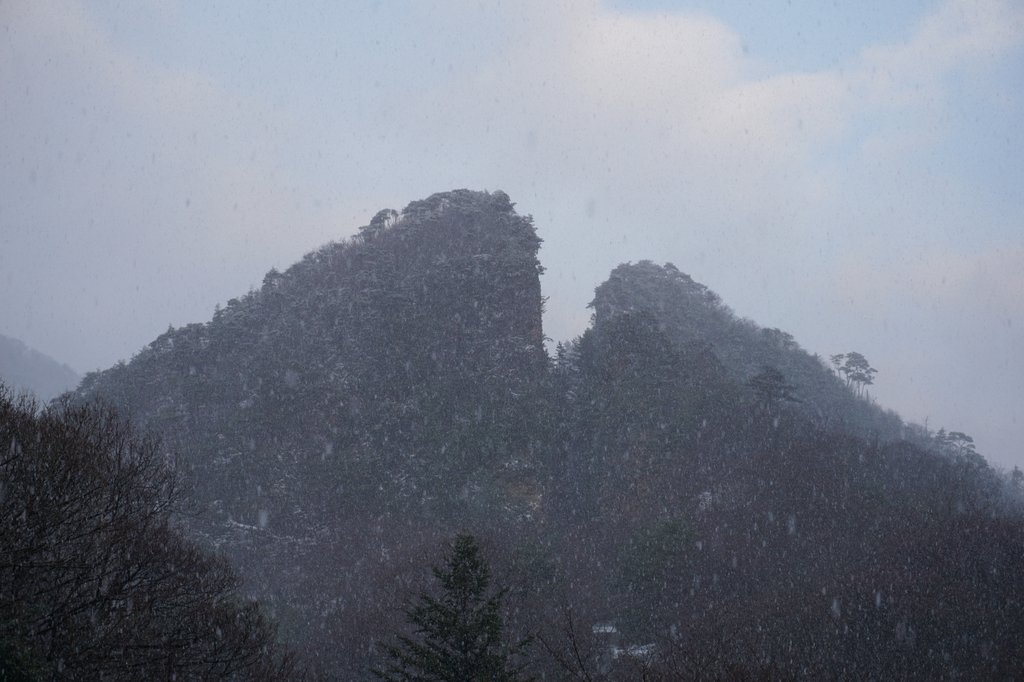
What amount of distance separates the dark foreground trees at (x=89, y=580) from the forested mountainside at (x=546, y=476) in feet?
26.5

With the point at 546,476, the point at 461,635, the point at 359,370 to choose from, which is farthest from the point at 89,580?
the point at 359,370

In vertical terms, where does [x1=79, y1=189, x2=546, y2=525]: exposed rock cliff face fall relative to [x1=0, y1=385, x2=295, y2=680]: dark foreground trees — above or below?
above

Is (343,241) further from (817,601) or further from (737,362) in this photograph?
(817,601)

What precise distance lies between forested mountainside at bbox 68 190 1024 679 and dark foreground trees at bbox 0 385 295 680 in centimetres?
806

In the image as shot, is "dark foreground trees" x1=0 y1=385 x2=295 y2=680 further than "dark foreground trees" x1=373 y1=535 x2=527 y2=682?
No

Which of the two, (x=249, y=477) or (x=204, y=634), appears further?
(x=249, y=477)

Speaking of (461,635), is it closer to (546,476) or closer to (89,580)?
(89,580)

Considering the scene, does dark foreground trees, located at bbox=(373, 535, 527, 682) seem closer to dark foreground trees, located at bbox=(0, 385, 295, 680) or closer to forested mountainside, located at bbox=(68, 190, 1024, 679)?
dark foreground trees, located at bbox=(0, 385, 295, 680)

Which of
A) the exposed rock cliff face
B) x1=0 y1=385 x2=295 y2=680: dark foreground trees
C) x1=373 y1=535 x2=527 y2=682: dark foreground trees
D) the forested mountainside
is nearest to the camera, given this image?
x1=0 y1=385 x2=295 y2=680: dark foreground trees

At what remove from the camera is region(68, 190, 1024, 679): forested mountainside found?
29891mm

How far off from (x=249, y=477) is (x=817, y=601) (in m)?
37.4

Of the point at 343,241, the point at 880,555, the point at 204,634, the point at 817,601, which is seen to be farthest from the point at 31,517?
the point at 343,241

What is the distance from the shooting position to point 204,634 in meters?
18.1

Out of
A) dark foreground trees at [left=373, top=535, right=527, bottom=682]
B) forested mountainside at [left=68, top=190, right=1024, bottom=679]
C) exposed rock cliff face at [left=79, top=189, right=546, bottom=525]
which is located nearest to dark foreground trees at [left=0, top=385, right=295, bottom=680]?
dark foreground trees at [left=373, top=535, right=527, bottom=682]
